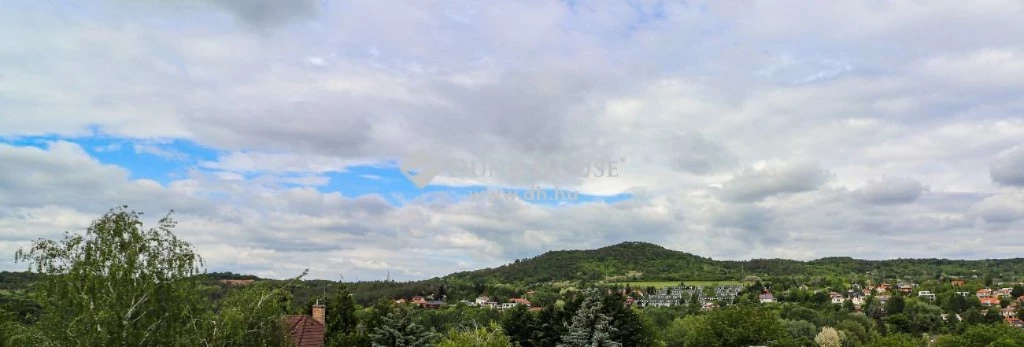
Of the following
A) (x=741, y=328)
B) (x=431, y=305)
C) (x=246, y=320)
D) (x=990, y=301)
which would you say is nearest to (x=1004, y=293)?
(x=990, y=301)

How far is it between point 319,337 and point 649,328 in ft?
91.1

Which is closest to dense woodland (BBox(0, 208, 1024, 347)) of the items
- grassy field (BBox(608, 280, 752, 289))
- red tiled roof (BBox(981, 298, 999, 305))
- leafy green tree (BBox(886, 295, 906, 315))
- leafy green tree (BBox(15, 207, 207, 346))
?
leafy green tree (BBox(15, 207, 207, 346))

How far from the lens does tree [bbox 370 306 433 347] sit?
3673 centimetres

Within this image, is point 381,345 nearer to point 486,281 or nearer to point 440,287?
point 440,287

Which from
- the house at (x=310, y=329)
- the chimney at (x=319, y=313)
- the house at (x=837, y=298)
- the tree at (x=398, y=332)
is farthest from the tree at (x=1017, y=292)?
the house at (x=310, y=329)

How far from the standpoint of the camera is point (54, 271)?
56.1 ft

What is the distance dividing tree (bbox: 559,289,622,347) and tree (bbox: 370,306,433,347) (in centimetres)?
859

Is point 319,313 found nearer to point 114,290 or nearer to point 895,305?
point 114,290

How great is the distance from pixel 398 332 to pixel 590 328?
37.5 feet

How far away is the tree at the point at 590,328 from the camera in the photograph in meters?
40.0

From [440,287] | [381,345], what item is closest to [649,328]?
[381,345]

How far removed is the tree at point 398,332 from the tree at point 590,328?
338 inches

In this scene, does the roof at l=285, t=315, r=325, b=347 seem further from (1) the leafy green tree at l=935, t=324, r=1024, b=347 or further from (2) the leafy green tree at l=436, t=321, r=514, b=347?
(1) the leafy green tree at l=935, t=324, r=1024, b=347

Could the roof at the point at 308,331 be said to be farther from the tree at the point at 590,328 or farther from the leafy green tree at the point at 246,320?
the leafy green tree at the point at 246,320
